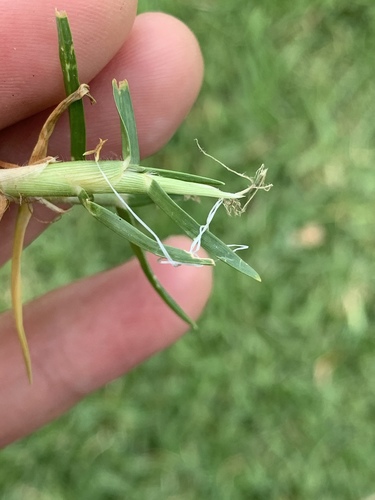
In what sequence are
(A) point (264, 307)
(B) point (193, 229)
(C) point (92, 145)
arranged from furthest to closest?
1. (A) point (264, 307)
2. (C) point (92, 145)
3. (B) point (193, 229)

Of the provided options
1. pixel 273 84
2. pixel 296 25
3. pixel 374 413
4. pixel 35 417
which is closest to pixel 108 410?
pixel 35 417

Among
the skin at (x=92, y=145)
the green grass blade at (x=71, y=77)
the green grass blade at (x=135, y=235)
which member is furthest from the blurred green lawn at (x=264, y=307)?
the green grass blade at (x=135, y=235)

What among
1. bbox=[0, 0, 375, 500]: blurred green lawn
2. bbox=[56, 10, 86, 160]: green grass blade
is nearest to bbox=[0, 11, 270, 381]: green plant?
bbox=[56, 10, 86, 160]: green grass blade

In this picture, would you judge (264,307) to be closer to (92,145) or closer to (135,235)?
(92,145)

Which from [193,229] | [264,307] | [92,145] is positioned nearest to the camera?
[193,229]

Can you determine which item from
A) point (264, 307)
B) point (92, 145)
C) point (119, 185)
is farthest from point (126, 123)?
point (264, 307)

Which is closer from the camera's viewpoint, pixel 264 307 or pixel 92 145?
pixel 92 145
